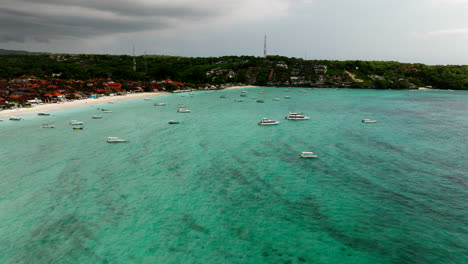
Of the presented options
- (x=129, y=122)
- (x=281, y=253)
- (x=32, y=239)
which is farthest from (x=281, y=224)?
(x=129, y=122)

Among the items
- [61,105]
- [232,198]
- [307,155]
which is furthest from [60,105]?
[232,198]

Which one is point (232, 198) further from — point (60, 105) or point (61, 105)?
point (61, 105)

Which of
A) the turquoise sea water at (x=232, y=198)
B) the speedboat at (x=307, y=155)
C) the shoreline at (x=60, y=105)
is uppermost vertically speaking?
the shoreline at (x=60, y=105)

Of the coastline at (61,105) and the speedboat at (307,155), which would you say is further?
the coastline at (61,105)

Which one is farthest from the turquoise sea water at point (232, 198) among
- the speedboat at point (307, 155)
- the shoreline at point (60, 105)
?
the shoreline at point (60, 105)

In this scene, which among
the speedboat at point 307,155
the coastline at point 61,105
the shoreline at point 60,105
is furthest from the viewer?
the coastline at point 61,105

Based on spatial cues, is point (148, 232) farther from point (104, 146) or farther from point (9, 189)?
point (104, 146)

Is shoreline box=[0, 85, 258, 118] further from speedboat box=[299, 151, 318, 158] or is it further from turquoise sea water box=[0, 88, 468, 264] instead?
speedboat box=[299, 151, 318, 158]

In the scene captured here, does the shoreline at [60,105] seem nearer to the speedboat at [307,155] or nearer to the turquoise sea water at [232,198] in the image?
the turquoise sea water at [232,198]

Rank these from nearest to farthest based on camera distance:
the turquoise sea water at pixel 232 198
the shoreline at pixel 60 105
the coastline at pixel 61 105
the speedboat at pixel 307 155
Answer: the turquoise sea water at pixel 232 198, the speedboat at pixel 307 155, the shoreline at pixel 60 105, the coastline at pixel 61 105
